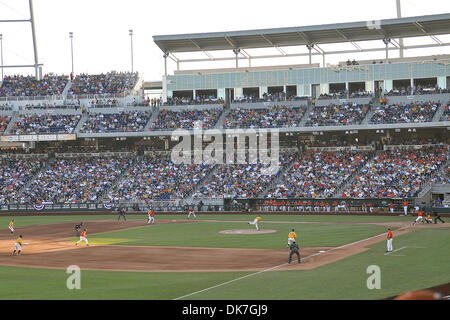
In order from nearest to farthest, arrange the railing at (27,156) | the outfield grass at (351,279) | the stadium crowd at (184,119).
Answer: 1. the outfield grass at (351,279)
2. the stadium crowd at (184,119)
3. the railing at (27,156)

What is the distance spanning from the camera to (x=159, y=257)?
99.2 ft

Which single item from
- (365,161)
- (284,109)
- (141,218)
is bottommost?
(141,218)

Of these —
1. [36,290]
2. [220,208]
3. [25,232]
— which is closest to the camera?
[36,290]

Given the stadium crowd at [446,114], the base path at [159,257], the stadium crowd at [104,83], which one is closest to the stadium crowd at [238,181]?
the stadium crowd at [446,114]

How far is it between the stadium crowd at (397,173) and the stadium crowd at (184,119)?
64.6 feet

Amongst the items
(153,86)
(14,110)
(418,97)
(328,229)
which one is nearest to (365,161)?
(418,97)

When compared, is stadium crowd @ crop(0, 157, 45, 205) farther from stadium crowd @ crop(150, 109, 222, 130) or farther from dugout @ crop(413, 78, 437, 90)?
dugout @ crop(413, 78, 437, 90)

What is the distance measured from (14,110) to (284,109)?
35457mm

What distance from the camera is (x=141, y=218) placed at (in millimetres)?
56719

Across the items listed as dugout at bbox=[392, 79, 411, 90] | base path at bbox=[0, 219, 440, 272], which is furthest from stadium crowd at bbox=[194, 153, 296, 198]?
base path at bbox=[0, 219, 440, 272]

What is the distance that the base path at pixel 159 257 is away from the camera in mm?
26991

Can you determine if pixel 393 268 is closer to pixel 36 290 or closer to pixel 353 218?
pixel 36 290

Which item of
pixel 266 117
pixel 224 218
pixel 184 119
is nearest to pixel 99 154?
pixel 184 119

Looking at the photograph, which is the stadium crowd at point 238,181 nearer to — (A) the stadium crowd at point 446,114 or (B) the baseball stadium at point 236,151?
(B) the baseball stadium at point 236,151
